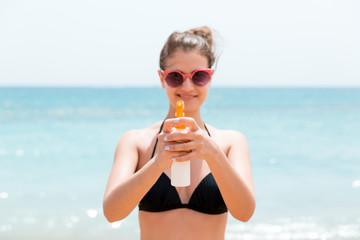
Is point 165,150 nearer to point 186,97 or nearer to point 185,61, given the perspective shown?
point 186,97

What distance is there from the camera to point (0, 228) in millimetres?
6113

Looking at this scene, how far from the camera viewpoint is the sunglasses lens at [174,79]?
225cm

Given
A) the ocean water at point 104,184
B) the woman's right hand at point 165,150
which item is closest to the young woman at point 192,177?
the woman's right hand at point 165,150

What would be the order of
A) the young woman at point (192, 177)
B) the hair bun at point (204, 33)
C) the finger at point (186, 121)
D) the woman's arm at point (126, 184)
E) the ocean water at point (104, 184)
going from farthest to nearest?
1. the ocean water at point (104, 184)
2. the hair bun at point (204, 33)
3. the young woman at point (192, 177)
4. the woman's arm at point (126, 184)
5. the finger at point (186, 121)

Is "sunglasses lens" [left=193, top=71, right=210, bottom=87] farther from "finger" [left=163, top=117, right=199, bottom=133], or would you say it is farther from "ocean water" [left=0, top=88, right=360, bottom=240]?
"ocean water" [left=0, top=88, right=360, bottom=240]

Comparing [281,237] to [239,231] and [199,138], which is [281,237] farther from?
[199,138]

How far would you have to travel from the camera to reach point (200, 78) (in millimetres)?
2260

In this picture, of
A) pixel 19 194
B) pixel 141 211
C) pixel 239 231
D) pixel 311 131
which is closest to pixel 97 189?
pixel 19 194

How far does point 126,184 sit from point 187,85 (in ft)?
1.98

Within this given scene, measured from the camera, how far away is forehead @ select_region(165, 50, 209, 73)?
7.50ft

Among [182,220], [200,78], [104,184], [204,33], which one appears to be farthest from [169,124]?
[104,184]

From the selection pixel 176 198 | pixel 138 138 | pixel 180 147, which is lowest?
pixel 176 198

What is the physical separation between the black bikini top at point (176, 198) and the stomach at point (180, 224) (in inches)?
1.3

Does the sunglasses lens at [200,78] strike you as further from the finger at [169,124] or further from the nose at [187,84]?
the finger at [169,124]
